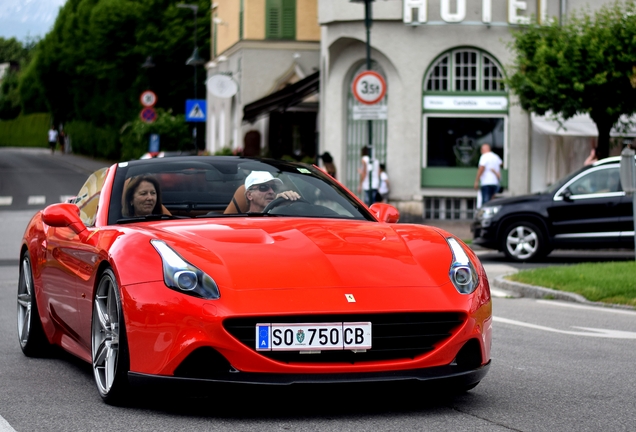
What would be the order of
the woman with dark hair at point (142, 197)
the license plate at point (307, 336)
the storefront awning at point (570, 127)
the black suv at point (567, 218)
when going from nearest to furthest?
the license plate at point (307, 336)
the woman with dark hair at point (142, 197)
the black suv at point (567, 218)
the storefront awning at point (570, 127)

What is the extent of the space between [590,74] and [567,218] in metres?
6.26

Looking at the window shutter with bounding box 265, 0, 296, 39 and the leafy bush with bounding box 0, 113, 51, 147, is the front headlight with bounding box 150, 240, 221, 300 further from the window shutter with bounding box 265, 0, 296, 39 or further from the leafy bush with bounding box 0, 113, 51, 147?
the leafy bush with bounding box 0, 113, 51, 147

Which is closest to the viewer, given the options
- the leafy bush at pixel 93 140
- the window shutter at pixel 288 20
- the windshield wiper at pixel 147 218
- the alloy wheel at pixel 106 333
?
the alloy wheel at pixel 106 333

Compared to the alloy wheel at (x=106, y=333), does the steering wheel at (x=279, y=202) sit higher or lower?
higher

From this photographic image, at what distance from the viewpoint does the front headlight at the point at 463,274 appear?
565 cm

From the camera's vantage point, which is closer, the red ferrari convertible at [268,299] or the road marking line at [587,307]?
the red ferrari convertible at [268,299]

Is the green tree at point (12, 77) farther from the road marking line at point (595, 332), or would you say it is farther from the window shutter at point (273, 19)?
the road marking line at point (595, 332)

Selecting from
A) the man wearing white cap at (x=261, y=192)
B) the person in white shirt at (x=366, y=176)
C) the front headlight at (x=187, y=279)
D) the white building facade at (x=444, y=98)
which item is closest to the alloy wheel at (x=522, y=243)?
the person in white shirt at (x=366, y=176)

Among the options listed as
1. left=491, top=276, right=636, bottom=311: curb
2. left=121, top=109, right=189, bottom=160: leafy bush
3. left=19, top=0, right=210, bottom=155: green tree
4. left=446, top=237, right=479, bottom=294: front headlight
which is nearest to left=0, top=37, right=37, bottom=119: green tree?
left=19, top=0, right=210, bottom=155: green tree

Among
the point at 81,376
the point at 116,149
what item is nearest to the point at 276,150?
the point at 116,149

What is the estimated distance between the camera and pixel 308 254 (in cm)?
564

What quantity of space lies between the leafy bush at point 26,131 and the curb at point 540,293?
308 feet

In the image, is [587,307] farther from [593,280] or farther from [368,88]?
[368,88]

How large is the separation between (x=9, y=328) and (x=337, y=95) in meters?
21.3
